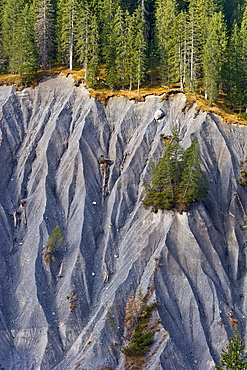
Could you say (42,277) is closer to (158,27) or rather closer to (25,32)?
(25,32)

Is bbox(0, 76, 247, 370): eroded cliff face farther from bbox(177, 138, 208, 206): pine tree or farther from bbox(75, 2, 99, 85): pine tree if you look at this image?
bbox(75, 2, 99, 85): pine tree

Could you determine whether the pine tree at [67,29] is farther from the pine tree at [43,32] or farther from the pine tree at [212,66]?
the pine tree at [212,66]

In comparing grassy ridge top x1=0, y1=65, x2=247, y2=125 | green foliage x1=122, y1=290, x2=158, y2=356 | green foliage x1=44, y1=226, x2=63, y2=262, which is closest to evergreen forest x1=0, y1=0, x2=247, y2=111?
grassy ridge top x1=0, y1=65, x2=247, y2=125

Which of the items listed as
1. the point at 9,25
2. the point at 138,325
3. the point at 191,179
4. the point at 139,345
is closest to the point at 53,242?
the point at 138,325

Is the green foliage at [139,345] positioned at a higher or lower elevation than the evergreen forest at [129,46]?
lower

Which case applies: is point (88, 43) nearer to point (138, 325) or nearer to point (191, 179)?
point (191, 179)

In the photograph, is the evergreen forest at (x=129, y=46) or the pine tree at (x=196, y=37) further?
the evergreen forest at (x=129, y=46)

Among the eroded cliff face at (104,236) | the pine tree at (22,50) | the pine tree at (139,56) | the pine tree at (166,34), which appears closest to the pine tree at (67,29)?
the pine tree at (22,50)
